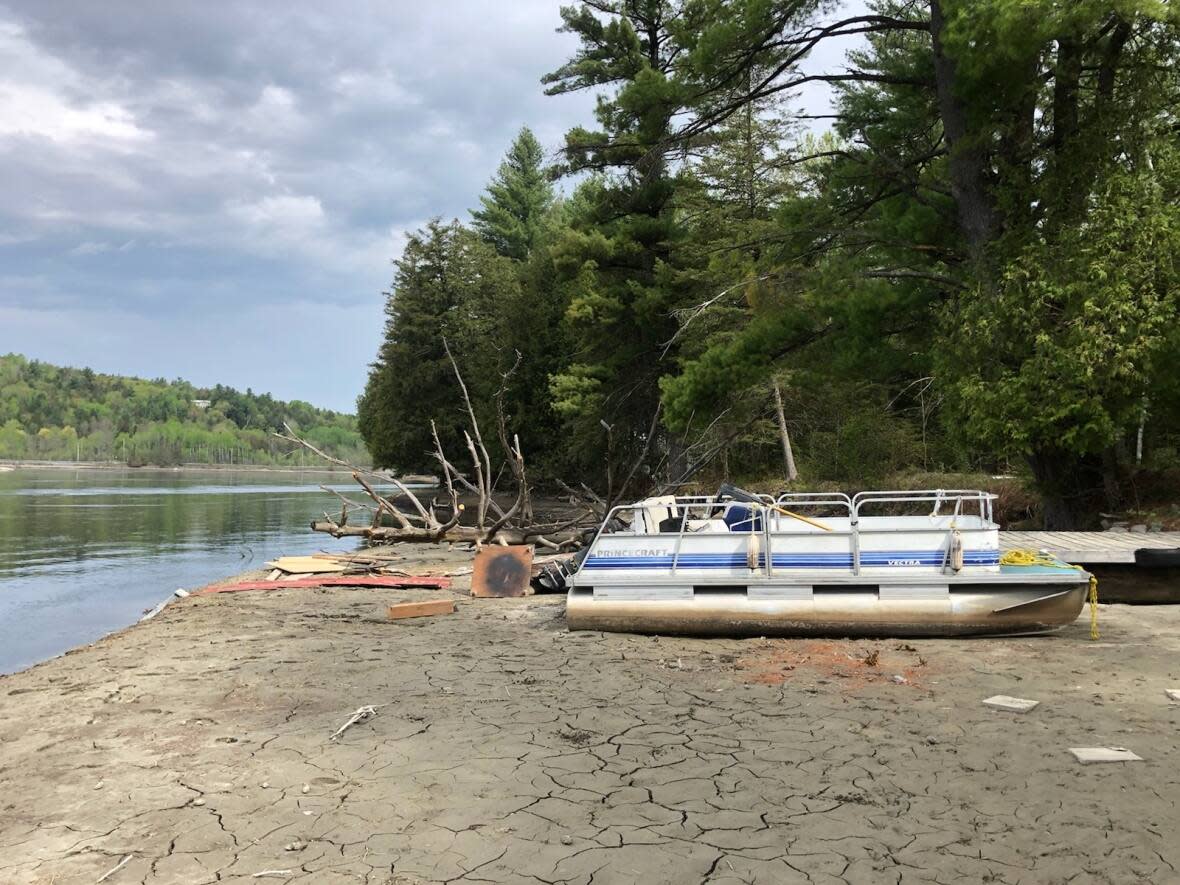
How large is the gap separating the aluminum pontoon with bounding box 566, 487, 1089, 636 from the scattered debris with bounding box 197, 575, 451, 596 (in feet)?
17.1

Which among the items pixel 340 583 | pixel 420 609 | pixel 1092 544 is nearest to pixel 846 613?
pixel 1092 544

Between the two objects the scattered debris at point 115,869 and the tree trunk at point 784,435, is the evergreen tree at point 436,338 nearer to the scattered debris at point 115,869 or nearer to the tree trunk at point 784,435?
the tree trunk at point 784,435

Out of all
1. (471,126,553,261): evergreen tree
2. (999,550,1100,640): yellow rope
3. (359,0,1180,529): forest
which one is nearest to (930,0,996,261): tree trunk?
(359,0,1180,529): forest

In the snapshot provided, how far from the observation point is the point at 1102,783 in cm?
486

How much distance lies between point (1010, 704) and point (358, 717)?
4.82 m

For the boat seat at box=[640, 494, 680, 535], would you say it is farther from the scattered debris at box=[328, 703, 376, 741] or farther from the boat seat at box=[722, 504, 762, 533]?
the scattered debris at box=[328, 703, 376, 741]

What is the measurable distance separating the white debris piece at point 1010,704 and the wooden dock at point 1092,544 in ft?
13.8

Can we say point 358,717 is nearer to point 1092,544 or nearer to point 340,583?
point 340,583

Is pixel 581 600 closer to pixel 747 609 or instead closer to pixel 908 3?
pixel 747 609

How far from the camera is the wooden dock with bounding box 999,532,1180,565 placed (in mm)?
10789

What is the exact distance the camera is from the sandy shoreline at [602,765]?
4.11 meters

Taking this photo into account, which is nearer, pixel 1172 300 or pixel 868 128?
pixel 1172 300

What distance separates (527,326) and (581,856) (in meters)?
39.3

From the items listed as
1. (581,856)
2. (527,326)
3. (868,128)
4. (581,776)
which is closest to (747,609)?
(581,776)
